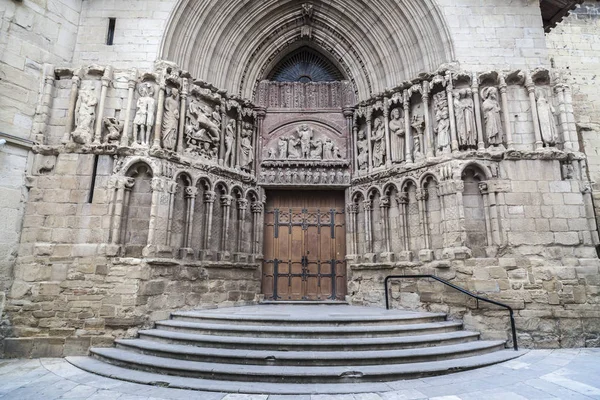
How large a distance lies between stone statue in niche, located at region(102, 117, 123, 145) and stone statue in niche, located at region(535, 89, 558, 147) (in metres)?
8.11

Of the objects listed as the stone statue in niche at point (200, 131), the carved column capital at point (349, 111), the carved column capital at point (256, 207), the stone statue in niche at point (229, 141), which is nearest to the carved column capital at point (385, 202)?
the carved column capital at point (349, 111)

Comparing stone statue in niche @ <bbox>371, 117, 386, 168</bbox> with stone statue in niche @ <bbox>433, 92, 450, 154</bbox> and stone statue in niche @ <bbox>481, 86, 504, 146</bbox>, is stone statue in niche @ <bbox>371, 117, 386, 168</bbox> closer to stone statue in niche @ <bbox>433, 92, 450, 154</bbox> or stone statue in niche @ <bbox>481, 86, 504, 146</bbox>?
stone statue in niche @ <bbox>433, 92, 450, 154</bbox>

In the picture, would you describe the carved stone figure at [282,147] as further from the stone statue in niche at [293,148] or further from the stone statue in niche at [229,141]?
the stone statue in niche at [229,141]

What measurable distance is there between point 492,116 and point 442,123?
908mm

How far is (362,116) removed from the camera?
29.5 feet

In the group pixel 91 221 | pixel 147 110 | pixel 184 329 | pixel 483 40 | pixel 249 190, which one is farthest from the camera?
pixel 249 190

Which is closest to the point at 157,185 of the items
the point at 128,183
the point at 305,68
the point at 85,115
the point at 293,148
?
the point at 128,183

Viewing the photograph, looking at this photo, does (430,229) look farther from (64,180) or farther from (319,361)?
(64,180)

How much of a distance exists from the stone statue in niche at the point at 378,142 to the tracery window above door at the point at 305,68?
2.06 meters

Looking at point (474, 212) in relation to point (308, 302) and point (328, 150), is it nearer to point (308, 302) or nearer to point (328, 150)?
point (328, 150)

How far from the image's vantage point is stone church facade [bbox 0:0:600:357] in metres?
6.08

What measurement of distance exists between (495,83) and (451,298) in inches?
173

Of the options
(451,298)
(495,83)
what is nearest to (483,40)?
(495,83)

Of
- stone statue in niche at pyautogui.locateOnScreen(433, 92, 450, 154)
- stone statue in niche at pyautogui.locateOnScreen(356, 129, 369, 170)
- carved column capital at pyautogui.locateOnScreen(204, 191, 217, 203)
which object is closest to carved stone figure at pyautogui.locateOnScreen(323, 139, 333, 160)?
stone statue in niche at pyautogui.locateOnScreen(356, 129, 369, 170)
